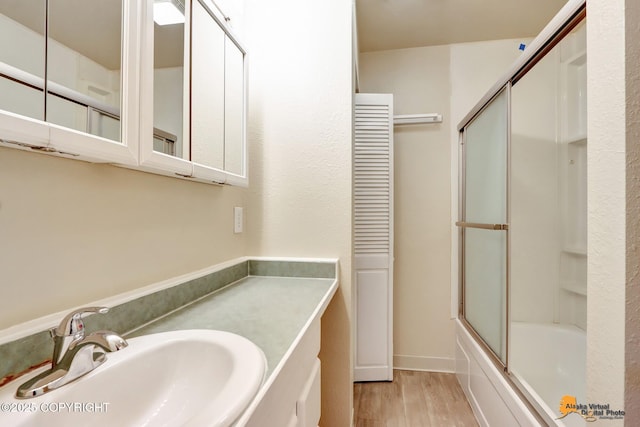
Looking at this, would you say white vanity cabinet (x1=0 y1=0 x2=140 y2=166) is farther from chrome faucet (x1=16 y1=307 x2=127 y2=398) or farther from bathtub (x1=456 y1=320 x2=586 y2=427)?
bathtub (x1=456 y1=320 x2=586 y2=427)

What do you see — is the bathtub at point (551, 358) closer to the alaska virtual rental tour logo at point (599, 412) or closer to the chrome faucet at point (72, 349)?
the alaska virtual rental tour logo at point (599, 412)

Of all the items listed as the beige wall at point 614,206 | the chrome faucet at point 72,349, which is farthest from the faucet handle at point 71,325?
the beige wall at point 614,206

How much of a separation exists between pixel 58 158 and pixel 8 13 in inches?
9.3

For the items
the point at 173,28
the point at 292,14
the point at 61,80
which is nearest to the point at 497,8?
the point at 292,14

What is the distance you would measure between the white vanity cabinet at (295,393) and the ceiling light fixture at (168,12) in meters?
0.89

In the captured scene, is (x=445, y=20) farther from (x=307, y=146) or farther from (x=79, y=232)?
(x=79, y=232)

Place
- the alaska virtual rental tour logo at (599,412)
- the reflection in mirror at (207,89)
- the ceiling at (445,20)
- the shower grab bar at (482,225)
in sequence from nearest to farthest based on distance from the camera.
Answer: the alaska virtual rental tour logo at (599,412), the reflection in mirror at (207,89), the shower grab bar at (482,225), the ceiling at (445,20)

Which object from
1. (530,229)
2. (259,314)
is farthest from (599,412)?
(530,229)

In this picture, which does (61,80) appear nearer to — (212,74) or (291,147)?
(212,74)

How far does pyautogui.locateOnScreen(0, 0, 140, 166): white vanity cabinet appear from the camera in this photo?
0.47 m

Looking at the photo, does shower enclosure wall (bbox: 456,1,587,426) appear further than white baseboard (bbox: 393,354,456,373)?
No

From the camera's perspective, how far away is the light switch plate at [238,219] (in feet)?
4.28

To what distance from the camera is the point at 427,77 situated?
227cm

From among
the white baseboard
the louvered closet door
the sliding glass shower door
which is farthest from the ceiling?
the white baseboard
